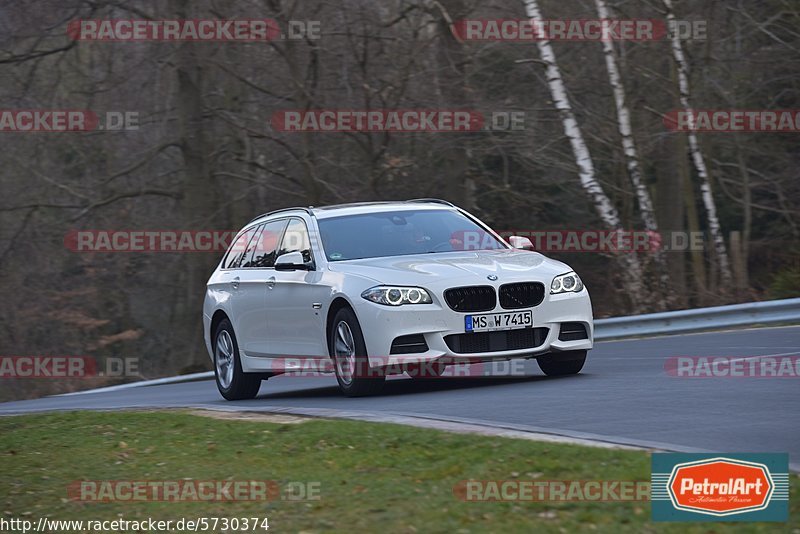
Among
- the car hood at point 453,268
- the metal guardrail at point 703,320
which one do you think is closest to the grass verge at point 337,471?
the car hood at point 453,268

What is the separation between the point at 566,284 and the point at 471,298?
0.98 metres

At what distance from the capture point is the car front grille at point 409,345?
1170cm

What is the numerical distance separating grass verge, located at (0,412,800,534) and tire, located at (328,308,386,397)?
4.44 feet

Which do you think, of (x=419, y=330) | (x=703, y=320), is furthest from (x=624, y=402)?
(x=703, y=320)

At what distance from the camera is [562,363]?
13.0 metres

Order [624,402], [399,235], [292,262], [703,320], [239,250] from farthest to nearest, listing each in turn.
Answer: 1. [703,320]
2. [239,250]
3. [399,235]
4. [292,262]
5. [624,402]

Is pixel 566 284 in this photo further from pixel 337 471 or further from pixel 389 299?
pixel 337 471

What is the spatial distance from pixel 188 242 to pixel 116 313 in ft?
27.8

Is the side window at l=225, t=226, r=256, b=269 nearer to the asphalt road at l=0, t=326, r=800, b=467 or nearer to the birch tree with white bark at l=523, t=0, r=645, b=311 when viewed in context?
the asphalt road at l=0, t=326, r=800, b=467

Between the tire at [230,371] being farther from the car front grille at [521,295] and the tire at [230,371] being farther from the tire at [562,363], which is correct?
the car front grille at [521,295]

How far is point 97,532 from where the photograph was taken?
286 inches

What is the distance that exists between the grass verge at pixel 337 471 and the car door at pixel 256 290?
2333 millimetres

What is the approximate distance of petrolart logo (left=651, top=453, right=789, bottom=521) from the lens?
6.24m

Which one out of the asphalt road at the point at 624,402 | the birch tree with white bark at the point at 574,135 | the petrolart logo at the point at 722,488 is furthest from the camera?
the birch tree with white bark at the point at 574,135
